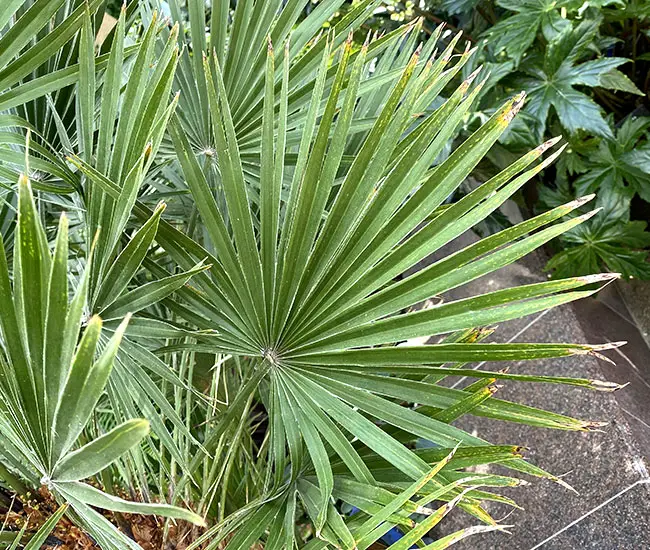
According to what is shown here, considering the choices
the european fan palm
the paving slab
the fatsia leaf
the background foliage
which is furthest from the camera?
the background foliage

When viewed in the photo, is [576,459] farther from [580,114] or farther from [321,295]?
[321,295]

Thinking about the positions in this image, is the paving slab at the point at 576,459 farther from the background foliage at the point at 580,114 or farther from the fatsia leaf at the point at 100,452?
the fatsia leaf at the point at 100,452

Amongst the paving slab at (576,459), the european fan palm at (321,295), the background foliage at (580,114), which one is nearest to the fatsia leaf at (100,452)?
the european fan palm at (321,295)

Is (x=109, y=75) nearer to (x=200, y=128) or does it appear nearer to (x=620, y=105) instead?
(x=200, y=128)

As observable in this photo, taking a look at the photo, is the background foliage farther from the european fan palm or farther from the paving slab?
the european fan palm

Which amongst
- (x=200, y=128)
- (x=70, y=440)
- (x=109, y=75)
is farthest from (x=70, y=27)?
(x=70, y=440)

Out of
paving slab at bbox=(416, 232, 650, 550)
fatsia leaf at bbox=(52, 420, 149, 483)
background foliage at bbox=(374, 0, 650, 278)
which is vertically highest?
fatsia leaf at bbox=(52, 420, 149, 483)

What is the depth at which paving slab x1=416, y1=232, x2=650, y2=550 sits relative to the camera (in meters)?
1.03

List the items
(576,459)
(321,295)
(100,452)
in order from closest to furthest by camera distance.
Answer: (100,452) → (321,295) → (576,459)

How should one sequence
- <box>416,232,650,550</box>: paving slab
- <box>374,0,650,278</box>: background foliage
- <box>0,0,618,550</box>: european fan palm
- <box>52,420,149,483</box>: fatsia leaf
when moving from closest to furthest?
<box>52,420,149,483</box>: fatsia leaf
<box>0,0,618,550</box>: european fan palm
<box>416,232,650,550</box>: paving slab
<box>374,0,650,278</box>: background foliage

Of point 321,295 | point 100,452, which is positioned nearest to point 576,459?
point 321,295

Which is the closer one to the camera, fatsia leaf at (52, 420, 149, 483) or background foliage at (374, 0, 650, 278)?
fatsia leaf at (52, 420, 149, 483)

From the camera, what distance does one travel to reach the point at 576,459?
3.67ft

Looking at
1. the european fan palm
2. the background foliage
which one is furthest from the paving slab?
the european fan palm
